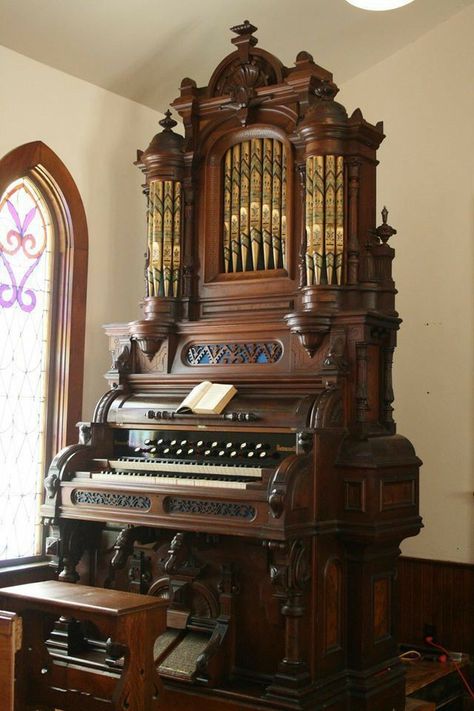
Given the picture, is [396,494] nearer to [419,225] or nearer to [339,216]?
[339,216]

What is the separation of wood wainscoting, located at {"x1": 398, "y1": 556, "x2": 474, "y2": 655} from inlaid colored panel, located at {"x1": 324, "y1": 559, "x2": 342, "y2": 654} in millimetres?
1541

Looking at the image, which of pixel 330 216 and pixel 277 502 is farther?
pixel 330 216

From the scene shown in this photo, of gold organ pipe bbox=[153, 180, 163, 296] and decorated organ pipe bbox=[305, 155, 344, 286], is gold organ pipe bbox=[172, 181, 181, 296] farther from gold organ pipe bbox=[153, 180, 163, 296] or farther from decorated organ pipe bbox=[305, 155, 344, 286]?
decorated organ pipe bbox=[305, 155, 344, 286]

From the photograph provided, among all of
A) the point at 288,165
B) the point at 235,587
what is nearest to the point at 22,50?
the point at 288,165

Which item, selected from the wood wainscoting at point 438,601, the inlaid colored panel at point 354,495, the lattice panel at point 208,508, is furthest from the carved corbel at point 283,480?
the wood wainscoting at point 438,601

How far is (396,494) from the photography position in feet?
15.8

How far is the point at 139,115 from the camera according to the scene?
651cm

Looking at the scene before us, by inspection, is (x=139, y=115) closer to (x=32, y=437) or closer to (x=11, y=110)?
(x=11, y=110)

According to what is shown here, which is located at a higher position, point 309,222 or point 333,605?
point 309,222

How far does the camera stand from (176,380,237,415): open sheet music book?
4852 millimetres

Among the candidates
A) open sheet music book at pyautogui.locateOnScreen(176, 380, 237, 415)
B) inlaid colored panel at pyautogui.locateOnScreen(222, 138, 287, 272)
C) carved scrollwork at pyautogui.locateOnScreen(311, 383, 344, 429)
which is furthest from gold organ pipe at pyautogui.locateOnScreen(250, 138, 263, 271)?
carved scrollwork at pyautogui.locateOnScreen(311, 383, 344, 429)

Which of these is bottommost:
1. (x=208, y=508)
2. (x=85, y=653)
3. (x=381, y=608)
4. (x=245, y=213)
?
(x=85, y=653)

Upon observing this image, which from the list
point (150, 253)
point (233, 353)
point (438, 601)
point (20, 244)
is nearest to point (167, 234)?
point (150, 253)

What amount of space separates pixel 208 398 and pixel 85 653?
1.50 metres
